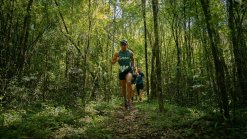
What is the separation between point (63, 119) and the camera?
6.84 metres

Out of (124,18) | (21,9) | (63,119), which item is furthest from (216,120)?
(124,18)

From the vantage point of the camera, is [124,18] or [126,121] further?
[124,18]

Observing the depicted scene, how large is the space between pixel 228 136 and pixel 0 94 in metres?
6.30

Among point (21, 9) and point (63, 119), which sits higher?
point (21, 9)

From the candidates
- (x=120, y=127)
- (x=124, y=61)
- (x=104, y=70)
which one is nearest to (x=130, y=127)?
(x=120, y=127)

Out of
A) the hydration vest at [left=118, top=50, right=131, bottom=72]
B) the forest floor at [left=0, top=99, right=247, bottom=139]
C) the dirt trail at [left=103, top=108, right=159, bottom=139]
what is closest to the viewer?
the forest floor at [left=0, top=99, right=247, bottom=139]

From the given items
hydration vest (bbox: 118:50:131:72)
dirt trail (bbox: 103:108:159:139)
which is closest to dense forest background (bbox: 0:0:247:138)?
dirt trail (bbox: 103:108:159:139)

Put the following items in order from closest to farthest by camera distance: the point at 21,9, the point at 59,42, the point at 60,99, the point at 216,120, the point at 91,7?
1. the point at 216,120
2. the point at 60,99
3. the point at 21,9
4. the point at 91,7
5. the point at 59,42

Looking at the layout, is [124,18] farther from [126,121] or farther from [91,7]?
[126,121]

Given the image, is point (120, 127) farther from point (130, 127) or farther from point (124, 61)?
point (124, 61)

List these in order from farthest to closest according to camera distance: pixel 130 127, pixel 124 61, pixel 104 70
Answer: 1. pixel 104 70
2. pixel 124 61
3. pixel 130 127

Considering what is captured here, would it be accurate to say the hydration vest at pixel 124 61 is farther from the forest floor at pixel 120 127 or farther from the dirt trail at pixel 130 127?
the forest floor at pixel 120 127

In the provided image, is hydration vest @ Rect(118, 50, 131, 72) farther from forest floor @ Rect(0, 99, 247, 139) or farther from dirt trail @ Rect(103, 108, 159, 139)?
forest floor @ Rect(0, 99, 247, 139)

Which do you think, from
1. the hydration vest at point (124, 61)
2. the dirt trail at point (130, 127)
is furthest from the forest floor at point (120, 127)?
the hydration vest at point (124, 61)
